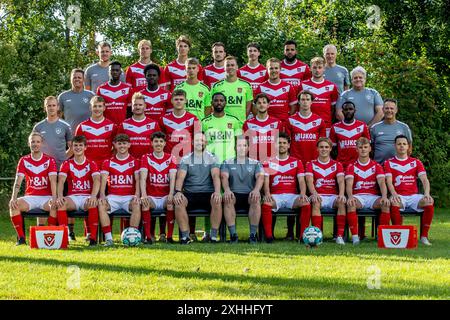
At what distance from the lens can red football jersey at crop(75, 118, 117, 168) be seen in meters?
11.0

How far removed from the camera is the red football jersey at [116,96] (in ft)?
37.6

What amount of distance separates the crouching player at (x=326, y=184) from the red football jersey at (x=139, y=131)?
221 cm

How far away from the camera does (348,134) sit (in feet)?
36.9

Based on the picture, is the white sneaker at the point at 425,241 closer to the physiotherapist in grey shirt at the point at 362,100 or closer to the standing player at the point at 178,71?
the physiotherapist in grey shirt at the point at 362,100

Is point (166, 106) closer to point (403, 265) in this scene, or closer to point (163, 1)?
point (403, 265)

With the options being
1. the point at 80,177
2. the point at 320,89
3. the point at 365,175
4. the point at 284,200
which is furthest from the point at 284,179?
the point at 80,177

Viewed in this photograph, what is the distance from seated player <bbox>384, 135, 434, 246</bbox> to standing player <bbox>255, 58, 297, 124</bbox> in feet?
5.32

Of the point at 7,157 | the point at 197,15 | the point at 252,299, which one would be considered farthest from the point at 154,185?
the point at 197,15

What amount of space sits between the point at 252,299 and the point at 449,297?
5.22 ft

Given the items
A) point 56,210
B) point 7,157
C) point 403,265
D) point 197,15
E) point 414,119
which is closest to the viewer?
point 403,265

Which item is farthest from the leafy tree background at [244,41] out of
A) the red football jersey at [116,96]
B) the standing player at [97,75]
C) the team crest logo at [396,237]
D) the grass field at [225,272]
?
the team crest logo at [396,237]

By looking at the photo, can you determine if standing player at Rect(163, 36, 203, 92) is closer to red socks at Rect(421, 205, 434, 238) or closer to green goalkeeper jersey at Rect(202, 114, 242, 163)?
green goalkeeper jersey at Rect(202, 114, 242, 163)

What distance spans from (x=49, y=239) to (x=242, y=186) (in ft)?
8.59

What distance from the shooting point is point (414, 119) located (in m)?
19.3
